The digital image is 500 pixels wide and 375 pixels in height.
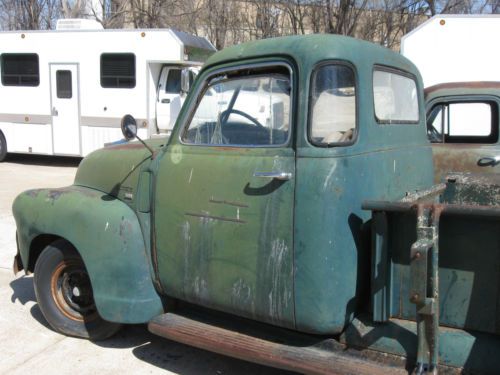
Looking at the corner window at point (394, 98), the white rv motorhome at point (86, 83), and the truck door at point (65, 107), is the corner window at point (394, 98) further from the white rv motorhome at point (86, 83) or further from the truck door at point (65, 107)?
the truck door at point (65, 107)

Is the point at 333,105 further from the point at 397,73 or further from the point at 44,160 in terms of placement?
the point at 44,160

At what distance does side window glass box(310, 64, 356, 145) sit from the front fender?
1.47 m

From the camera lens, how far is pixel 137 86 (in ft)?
40.0

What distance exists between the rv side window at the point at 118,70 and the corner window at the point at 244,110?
363 inches

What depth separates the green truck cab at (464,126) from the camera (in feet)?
19.0

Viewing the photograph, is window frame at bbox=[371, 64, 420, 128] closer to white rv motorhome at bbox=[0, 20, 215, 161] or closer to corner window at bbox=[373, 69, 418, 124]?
corner window at bbox=[373, 69, 418, 124]

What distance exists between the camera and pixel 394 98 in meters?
3.49

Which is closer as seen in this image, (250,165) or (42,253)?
A: (250,165)

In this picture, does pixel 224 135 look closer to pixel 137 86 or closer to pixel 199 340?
pixel 199 340

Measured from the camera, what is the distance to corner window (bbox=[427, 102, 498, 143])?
6.25 m

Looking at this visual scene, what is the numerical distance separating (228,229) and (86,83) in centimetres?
1044

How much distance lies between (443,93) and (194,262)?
162 inches

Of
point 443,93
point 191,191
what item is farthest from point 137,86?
point 191,191

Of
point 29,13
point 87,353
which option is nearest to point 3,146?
point 87,353
